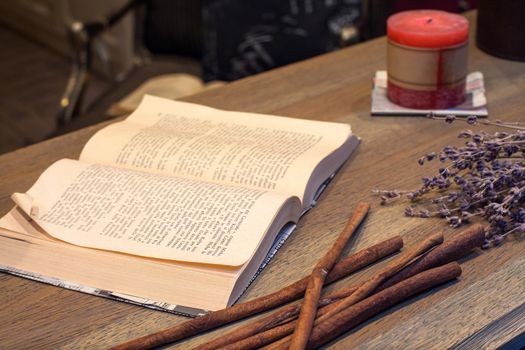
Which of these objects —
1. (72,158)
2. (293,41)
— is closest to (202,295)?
(72,158)

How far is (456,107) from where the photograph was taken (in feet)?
3.47

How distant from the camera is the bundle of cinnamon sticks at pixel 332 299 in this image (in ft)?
2.07

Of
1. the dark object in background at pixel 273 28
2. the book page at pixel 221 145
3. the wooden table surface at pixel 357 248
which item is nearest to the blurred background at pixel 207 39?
the dark object in background at pixel 273 28

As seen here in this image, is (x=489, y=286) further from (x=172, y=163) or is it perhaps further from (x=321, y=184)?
(x=172, y=163)

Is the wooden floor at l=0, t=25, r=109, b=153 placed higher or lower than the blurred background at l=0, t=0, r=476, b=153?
lower

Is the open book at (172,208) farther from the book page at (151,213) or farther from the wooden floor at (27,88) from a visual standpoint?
the wooden floor at (27,88)

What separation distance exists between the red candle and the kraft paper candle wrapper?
0.03 feet

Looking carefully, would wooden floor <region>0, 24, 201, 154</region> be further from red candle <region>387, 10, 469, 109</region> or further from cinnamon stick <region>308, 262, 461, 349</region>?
cinnamon stick <region>308, 262, 461, 349</region>

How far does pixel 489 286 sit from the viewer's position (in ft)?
2.28

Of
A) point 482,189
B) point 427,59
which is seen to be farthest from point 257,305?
point 427,59

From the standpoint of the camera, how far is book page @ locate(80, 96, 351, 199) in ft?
2.86

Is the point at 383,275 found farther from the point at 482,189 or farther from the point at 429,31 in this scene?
the point at 429,31

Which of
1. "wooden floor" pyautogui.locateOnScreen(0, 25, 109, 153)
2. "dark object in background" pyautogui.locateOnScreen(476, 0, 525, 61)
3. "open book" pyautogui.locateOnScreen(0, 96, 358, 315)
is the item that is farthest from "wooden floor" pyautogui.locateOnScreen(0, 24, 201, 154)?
"open book" pyautogui.locateOnScreen(0, 96, 358, 315)

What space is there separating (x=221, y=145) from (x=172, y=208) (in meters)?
0.16
